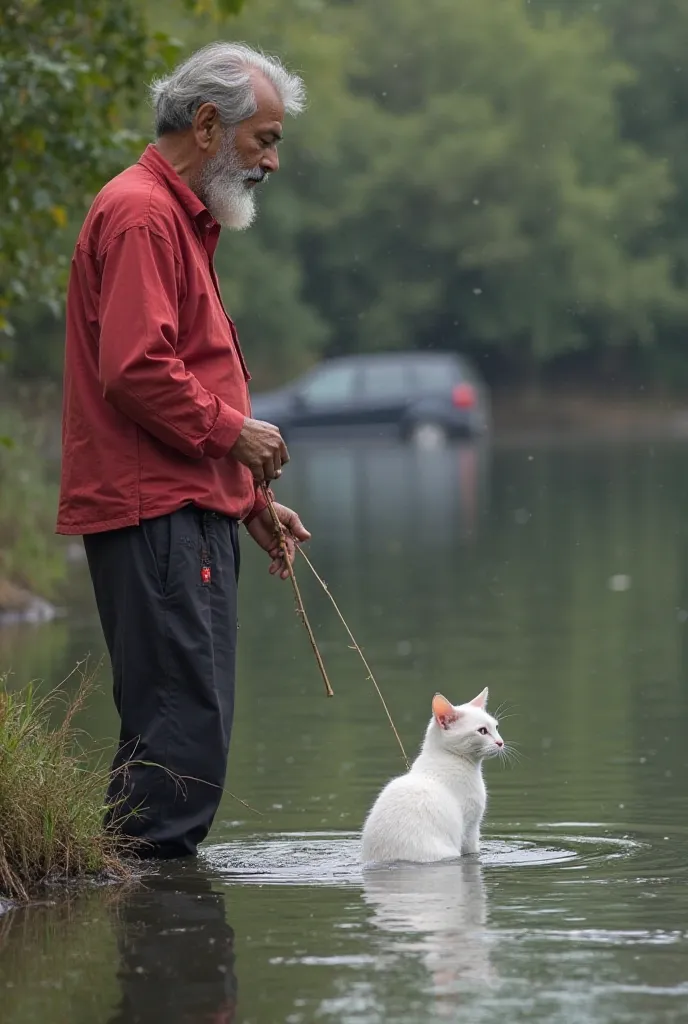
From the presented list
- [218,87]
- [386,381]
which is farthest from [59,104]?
[386,381]

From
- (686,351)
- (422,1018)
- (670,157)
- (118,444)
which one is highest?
(670,157)

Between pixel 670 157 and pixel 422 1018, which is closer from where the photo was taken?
pixel 422 1018

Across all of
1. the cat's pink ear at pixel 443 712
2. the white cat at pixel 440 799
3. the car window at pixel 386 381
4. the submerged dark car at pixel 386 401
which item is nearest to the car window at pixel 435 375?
the submerged dark car at pixel 386 401

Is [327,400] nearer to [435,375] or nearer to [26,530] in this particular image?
[435,375]

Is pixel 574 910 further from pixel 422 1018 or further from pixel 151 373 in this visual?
pixel 151 373

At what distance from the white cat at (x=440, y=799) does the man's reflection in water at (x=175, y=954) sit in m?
0.55

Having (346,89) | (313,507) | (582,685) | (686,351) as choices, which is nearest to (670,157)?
(686,351)

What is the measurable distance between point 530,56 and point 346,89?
15.1 ft

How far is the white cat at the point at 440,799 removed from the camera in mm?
6258

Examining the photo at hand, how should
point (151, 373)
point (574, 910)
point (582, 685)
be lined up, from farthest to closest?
point (582, 685) → point (151, 373) → point (574, 910)

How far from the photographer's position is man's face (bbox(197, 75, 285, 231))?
6160 millimetres

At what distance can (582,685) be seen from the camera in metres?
10.7

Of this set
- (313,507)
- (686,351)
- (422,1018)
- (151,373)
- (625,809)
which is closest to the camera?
(422,1018)

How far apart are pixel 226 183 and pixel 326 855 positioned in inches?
74.1
